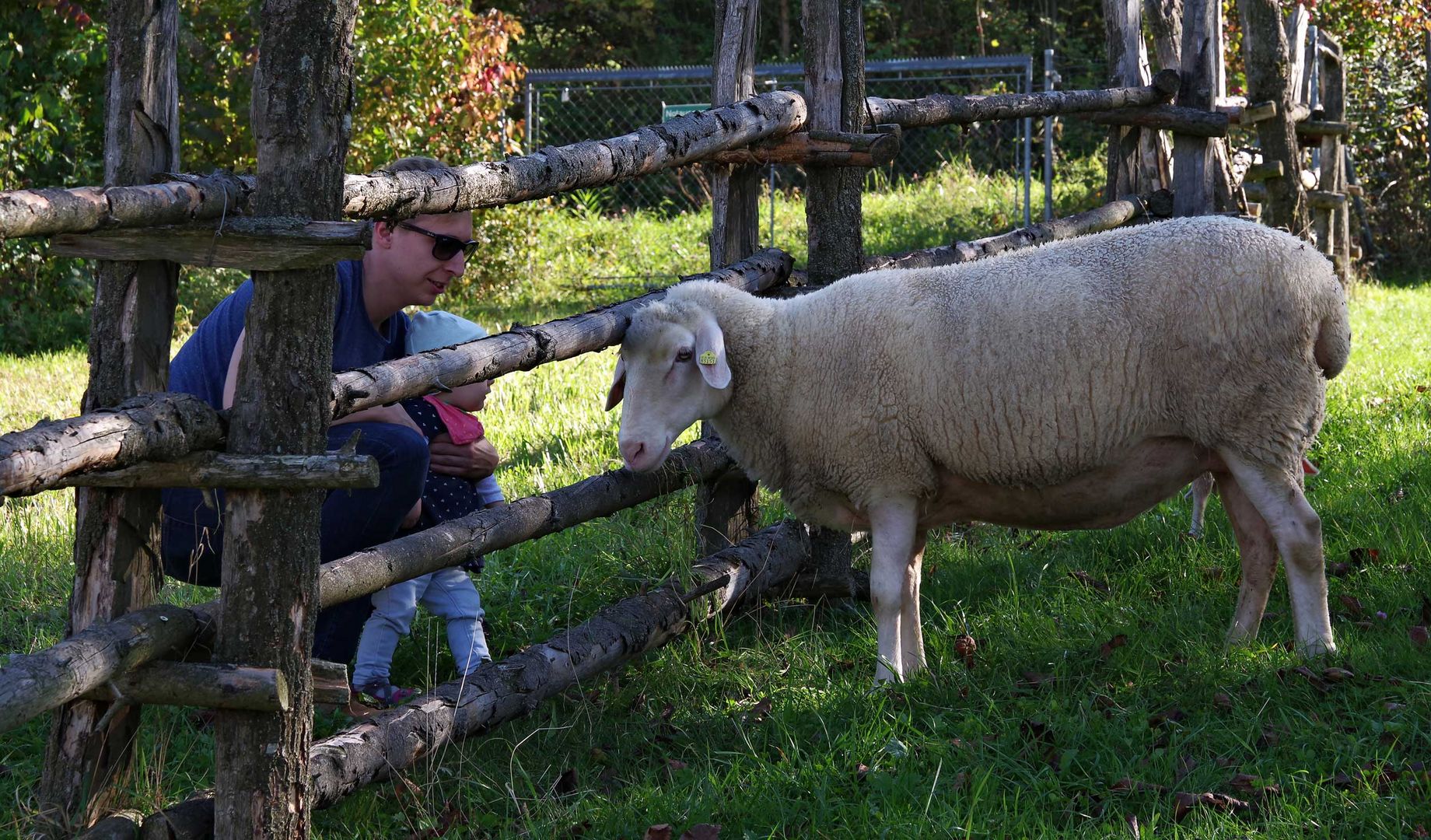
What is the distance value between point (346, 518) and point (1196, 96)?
479cm

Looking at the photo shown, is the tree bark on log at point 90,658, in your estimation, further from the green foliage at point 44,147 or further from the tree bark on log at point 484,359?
the green foliage at point 44,147

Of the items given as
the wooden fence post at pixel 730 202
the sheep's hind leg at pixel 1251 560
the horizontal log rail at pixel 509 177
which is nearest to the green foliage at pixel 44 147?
the wooden fence post at pixel 730 202

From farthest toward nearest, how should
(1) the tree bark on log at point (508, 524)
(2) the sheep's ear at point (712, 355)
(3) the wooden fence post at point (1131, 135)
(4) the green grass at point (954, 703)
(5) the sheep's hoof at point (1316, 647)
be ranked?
(3) the wooden fence post at point (1131, 135) < (2) the sheep's ear at point (712, 355) < (5) the sheep's hoof at point (1316, 647) < (1) the tree bark on log at point (508, 524) < (4) the green grass at point (954, 703)

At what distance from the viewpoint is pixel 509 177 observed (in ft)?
10.2

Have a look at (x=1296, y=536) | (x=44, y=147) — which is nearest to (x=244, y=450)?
(x=1296, y=536)

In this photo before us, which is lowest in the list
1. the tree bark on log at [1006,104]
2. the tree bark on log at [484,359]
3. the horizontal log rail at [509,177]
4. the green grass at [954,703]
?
the green grass at [954,703]

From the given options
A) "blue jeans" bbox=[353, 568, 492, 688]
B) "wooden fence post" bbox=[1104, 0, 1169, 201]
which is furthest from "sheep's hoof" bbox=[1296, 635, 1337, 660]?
"wooden fence post" bbox=[1104, 0, 1169, 201]

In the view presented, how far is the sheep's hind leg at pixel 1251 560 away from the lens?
377 centimetres

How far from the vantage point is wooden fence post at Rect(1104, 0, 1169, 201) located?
6441 millimetres

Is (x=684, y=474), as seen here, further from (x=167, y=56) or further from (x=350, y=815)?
(x=167, y=56)

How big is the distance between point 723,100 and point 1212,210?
3.23 metres

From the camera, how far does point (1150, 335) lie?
3.56 metres

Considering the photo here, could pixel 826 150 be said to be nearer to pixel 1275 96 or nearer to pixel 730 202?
pixel 730 202

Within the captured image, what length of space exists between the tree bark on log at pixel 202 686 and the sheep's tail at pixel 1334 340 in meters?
2.88
